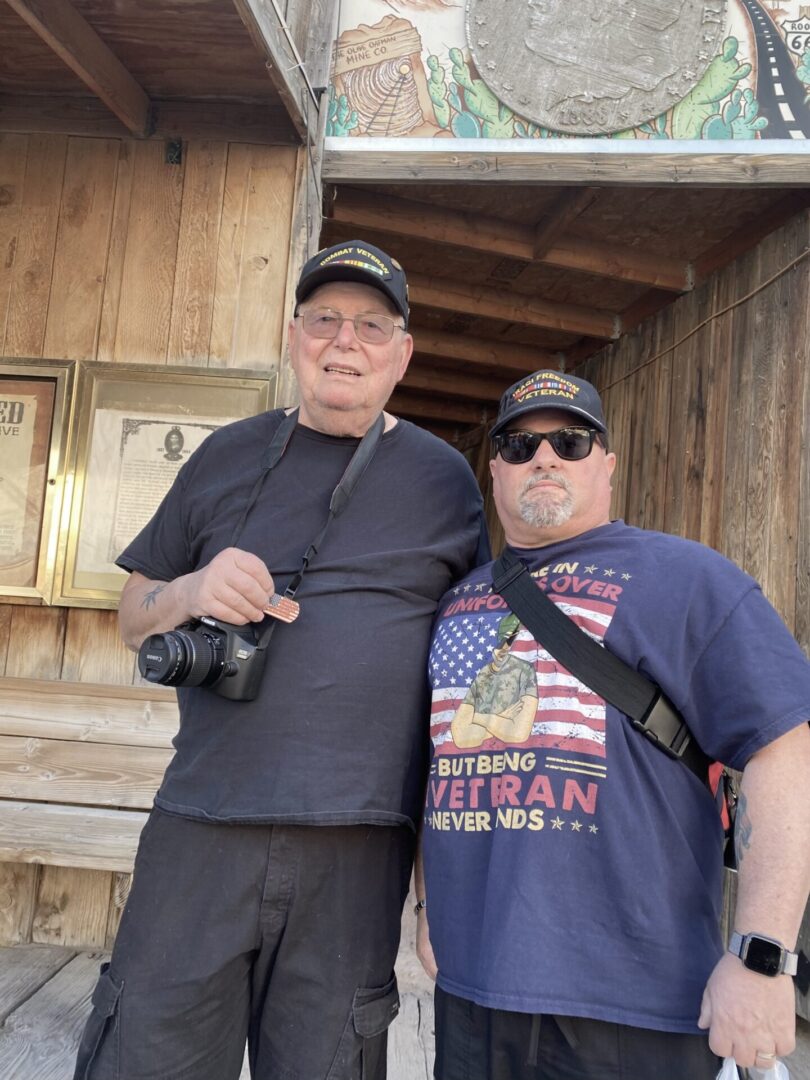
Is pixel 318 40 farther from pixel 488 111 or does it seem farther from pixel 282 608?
pixel 282 608

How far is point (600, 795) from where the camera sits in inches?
58.7

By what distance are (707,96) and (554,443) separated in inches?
96.2

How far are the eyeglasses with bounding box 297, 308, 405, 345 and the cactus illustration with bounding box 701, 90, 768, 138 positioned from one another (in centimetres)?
230

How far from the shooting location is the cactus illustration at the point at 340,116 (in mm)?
3588

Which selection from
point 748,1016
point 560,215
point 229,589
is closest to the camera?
point 748,1016

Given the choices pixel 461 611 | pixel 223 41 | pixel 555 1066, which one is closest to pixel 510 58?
pixel 223 41

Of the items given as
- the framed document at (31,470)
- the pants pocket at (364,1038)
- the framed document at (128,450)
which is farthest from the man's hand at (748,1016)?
the framed document at (31,470)

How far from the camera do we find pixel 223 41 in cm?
310

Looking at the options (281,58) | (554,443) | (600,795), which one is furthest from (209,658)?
(281,58)

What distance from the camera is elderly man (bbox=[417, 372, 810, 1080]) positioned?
1.41 m

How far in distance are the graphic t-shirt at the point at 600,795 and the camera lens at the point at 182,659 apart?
0.45 meters

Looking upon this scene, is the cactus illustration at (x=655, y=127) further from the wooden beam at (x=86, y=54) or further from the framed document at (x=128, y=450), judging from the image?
the wooden beam at (x=86, y=54)

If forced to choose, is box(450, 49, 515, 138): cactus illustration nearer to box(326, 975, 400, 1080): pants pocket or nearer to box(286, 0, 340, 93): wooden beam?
box(286, 0, 340, 93): wooden beam

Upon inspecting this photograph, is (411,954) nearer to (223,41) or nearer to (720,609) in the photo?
(720,609)
